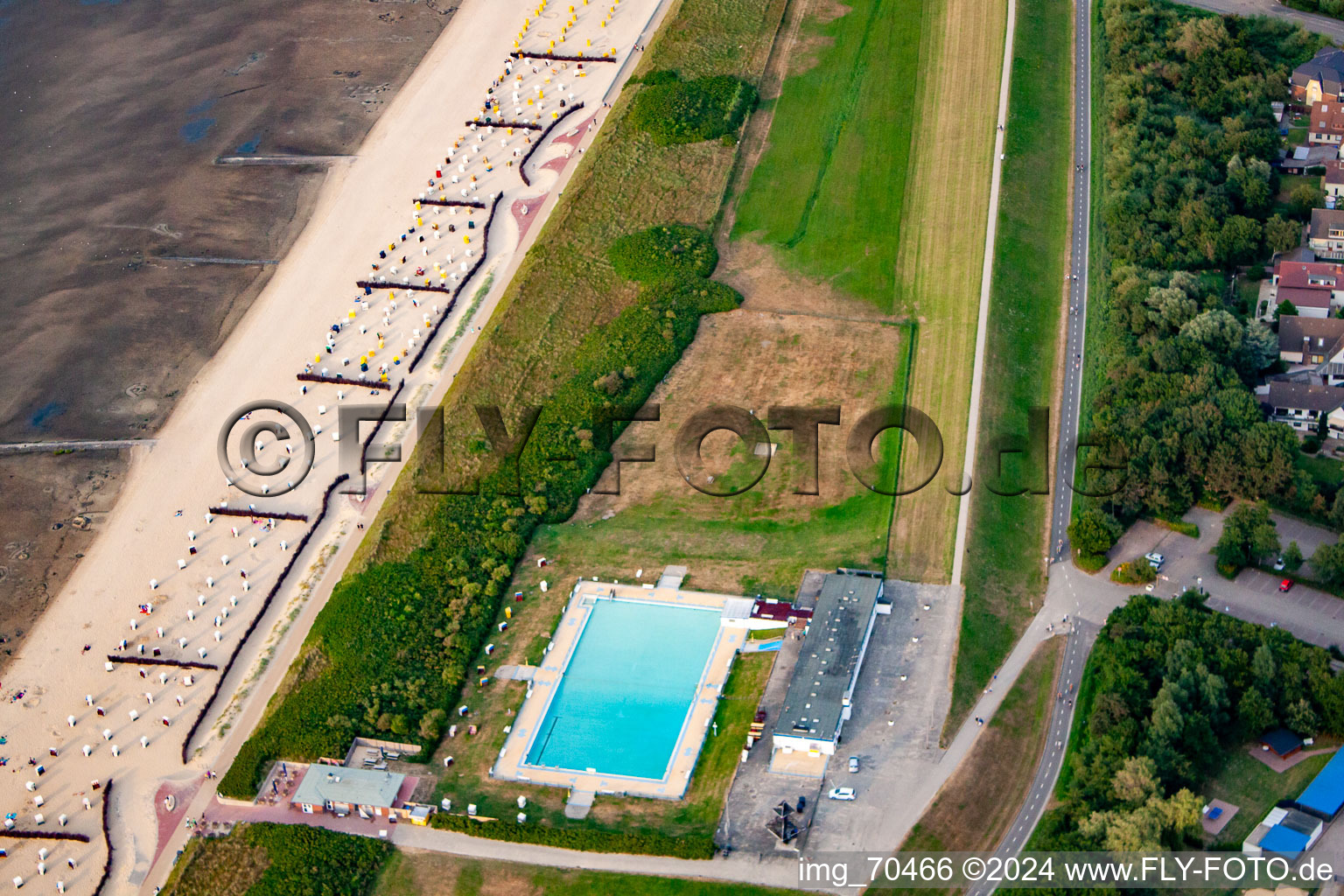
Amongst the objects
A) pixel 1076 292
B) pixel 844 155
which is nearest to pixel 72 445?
pixel 844 155

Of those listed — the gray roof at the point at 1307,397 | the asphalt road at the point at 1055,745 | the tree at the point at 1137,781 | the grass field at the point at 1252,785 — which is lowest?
the grass field at the point at 1252,785

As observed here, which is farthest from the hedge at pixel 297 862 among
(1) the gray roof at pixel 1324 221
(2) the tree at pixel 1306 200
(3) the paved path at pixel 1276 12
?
(3) the paved path at pixel 1276 12

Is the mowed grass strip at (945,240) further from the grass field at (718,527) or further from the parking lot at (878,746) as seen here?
the parking lot at (878,746)

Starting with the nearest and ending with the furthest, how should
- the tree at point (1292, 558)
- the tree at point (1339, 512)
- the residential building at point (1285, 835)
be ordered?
the residential building at point (1285, 835)
the tree at point (1292, 558)
the tree at point (1339, 512)

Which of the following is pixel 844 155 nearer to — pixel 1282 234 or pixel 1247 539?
pixel 1282 234

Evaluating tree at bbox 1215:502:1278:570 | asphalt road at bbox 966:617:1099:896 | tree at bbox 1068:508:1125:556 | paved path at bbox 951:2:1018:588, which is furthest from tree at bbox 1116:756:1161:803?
tree at bbox 1215:502:1278:570
